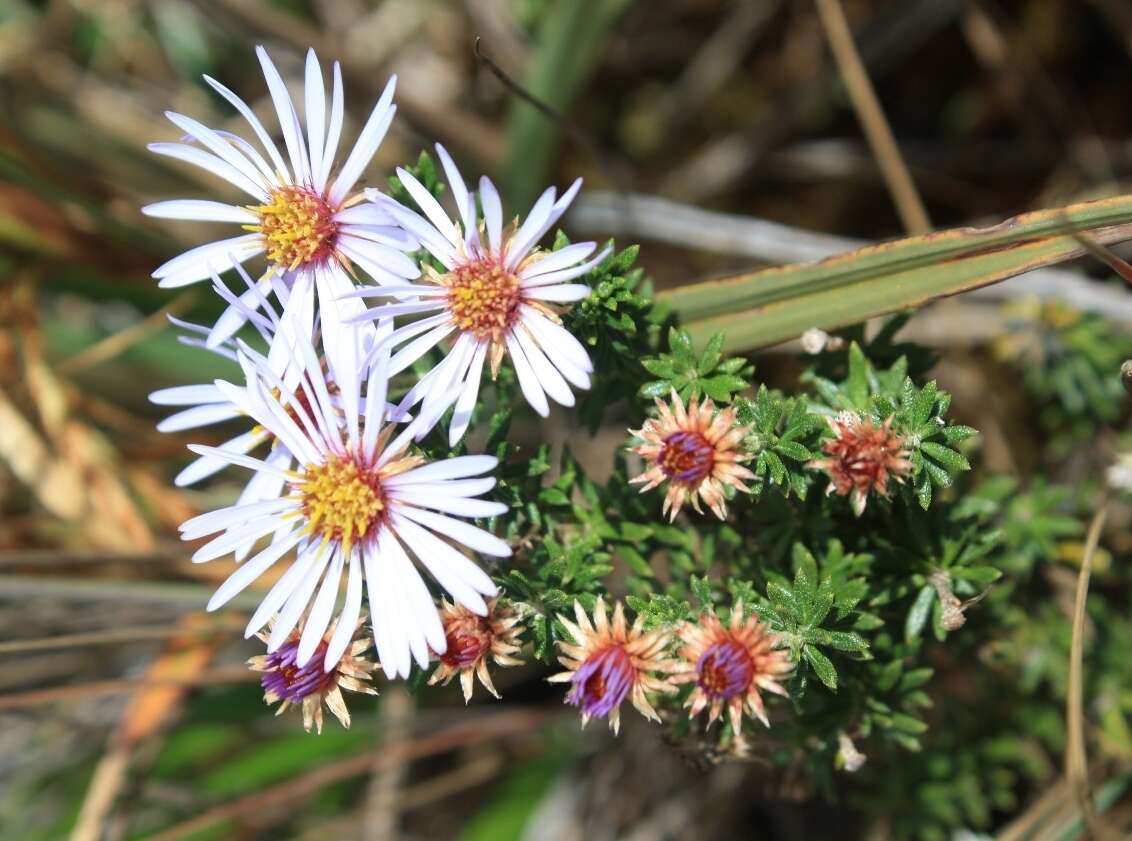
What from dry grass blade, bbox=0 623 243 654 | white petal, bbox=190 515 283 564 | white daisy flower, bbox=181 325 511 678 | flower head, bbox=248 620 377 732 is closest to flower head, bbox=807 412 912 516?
white daisy flower, bbox=181 325 511 678

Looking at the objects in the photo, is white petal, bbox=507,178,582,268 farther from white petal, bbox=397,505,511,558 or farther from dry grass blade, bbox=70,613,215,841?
dry grass blade, bbox=70,613,215,841

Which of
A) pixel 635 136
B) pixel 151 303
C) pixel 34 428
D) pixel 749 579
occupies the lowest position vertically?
pixel 749 579

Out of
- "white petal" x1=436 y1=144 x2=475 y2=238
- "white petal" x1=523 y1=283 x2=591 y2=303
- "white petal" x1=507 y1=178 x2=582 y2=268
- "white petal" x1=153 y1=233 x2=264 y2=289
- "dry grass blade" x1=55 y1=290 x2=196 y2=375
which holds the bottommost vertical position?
"white petal" x1=523 y1=283 x2=591 y2=303

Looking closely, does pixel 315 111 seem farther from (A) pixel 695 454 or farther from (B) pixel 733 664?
(B) pixel 733 664

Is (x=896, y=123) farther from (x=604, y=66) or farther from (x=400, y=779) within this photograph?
(x=400, y=779)

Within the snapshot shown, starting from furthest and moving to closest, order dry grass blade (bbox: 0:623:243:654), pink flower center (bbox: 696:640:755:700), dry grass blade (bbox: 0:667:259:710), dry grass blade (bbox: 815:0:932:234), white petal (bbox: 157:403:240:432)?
dry grass blade (bbox: 815:0:932:234)
dry grass blade (bbox: 0:667:259:710)
dry grass blade (bbox: 0:623:243:654)
white petal (bbox: 157:403:240:432)
pink flower center (bbox: 696:640:755:700)

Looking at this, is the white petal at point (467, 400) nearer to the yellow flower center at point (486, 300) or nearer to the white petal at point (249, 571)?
the yellow flower center at point (486, 300)

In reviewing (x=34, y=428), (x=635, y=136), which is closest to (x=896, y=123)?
(x=635, y=136)
